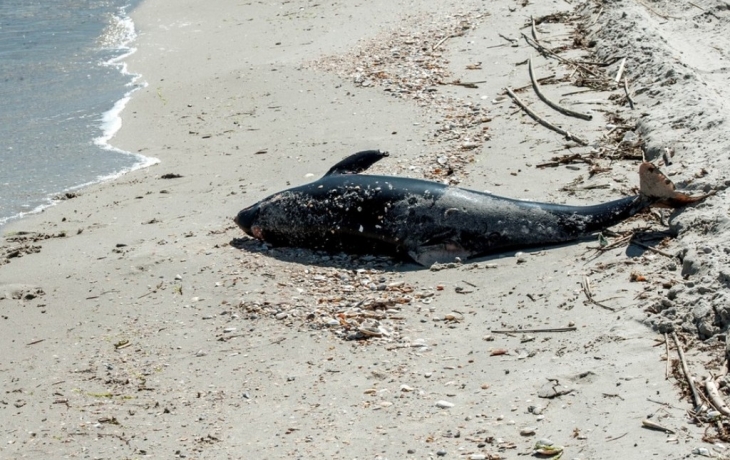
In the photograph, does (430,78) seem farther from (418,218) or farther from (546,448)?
(546,448)

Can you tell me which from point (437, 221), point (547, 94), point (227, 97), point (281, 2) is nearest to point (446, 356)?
point (437, 221)

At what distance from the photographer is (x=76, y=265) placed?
24.6ft

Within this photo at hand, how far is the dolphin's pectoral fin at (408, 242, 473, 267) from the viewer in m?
7.00

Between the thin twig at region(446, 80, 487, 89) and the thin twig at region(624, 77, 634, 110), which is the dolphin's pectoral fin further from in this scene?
the thin twig at region(446, 80, 487, 89)

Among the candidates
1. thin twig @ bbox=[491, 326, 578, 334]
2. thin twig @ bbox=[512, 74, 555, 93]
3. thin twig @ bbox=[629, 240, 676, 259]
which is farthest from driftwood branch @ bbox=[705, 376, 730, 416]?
thin twig @ bbox=[512, 74, 555, 93]

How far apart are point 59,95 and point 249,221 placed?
5.92 m

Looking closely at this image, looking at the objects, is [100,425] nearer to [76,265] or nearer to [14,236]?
[76,265]

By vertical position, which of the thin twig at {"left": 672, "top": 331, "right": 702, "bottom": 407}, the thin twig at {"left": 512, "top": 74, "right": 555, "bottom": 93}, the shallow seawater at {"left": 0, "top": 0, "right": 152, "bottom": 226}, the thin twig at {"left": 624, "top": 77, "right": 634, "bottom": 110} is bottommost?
the shallow seawater at {"left": 0, "top": 0, "right": 152, "bottom": 226}

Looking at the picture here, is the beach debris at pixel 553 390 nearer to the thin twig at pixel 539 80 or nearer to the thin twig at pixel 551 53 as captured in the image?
the thin twig at pixel 539 80

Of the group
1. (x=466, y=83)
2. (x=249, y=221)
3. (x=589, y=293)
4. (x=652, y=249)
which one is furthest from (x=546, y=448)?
(x=466, y=83)

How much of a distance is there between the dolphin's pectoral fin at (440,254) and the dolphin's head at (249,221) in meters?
1.32

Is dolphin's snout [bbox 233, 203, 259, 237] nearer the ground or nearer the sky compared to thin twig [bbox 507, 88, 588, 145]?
nearer the sky

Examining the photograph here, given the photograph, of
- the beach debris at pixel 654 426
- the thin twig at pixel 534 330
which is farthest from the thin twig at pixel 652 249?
the beach debris at pixel 654 426

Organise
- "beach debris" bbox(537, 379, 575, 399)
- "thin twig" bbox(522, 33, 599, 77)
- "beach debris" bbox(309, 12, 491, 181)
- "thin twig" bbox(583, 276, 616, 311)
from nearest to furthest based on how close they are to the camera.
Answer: "beach debris" bbox(537, 379, 575, 399), "thin twig" bbox(583, 276, 616, 311), "beach debris" bbox(309, 12, 491, 181), "thin twig" bbox(522, 33, 599, 77)
